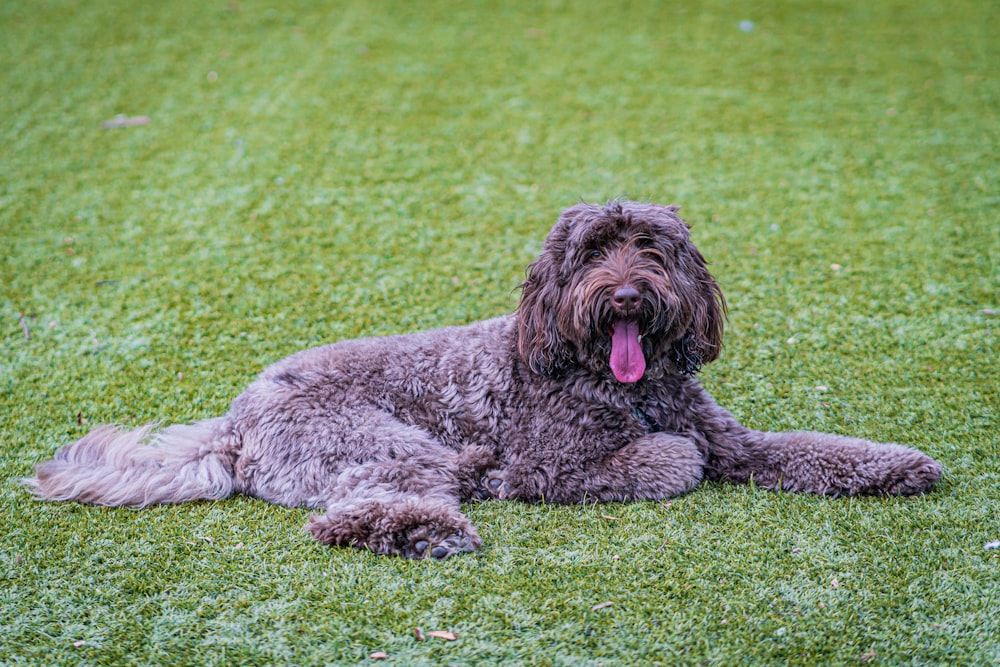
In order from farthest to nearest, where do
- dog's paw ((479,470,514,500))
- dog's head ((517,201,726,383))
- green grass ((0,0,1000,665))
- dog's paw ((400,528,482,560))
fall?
1. dog's paw ((479,470,514,500))
2. dog's head ((517,201,726,383))
3. dog's paw ((400,528,482,560))
4. green grass ((0,0,1000,665))

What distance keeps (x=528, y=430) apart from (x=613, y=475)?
457 millimetres

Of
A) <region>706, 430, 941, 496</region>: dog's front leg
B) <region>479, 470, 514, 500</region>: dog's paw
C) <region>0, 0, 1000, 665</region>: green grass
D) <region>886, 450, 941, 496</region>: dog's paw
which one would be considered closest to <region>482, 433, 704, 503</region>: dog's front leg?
<region>479, 470, 514, 500</region>: dog's paw

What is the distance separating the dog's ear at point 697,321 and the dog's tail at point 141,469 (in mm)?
2163

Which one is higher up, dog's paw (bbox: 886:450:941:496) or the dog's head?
the dog's head

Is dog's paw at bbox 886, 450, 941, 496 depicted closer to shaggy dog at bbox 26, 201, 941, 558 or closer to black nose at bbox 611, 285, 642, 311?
shaggy dog at bbox 26, 201, 941, 558

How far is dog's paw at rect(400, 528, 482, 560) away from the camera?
381 cm

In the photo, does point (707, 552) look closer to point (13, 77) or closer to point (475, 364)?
point (475, 364)

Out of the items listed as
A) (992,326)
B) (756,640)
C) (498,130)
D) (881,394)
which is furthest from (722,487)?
(498,130)

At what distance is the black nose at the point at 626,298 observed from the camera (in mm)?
3900

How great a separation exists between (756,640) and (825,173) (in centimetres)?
559

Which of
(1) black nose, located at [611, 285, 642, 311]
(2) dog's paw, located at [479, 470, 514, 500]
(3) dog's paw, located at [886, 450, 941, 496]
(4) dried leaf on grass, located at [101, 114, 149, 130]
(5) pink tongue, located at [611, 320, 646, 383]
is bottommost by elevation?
(2) dog's paw, located at [479, 470, 514, 500]

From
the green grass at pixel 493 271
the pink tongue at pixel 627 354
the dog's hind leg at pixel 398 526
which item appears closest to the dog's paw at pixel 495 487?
the green grass at pixel 493 271

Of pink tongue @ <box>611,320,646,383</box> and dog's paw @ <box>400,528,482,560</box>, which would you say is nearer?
dog's paw @ <box>400,528,482,560</box>

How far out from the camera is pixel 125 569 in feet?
12.7
